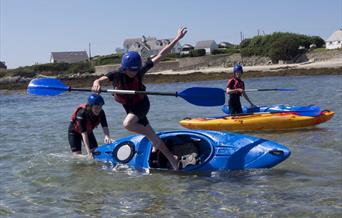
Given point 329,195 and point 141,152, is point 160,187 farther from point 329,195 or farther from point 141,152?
point 329,195

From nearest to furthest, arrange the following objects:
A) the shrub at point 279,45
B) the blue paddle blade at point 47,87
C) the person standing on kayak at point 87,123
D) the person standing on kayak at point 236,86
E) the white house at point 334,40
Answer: the blue paddle blade at point 47,87
the person standing on kayak at point 87,123
the person standing on kayak at point 236,86
the shrub at point 279,45
the white house at point 334,40

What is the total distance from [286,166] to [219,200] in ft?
7.04

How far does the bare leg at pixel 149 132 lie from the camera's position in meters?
6.74

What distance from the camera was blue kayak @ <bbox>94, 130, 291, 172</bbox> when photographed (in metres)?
7.11

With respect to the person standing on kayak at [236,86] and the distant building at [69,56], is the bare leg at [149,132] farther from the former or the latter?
the distant building at [69,56]

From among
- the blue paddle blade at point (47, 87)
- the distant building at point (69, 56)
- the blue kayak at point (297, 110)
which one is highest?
the distant building at point (69, 56)

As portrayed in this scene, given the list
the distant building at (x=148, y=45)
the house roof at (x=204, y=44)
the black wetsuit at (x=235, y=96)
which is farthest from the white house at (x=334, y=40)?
the black wetsuit at (x=235, y=96)

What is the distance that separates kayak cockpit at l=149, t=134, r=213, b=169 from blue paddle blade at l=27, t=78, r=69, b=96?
1.73 meters

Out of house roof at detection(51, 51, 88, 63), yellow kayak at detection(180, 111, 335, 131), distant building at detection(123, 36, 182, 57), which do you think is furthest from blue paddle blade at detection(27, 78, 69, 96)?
house roof at detection(51, 51, 88, 63)

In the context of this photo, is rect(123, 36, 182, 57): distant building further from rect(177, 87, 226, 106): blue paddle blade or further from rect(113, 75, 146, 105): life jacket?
rect(113, 75, 146, 105): life jacket

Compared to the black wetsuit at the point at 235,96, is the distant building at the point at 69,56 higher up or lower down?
higher up

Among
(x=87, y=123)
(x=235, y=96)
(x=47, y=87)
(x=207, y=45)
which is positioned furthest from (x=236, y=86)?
(x=207, y=45)

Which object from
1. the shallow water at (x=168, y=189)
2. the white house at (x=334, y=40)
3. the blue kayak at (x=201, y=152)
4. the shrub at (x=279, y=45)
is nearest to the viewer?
the shallow water at (x=168, y=189)

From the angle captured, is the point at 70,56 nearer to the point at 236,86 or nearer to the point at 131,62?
the point at 236,86
